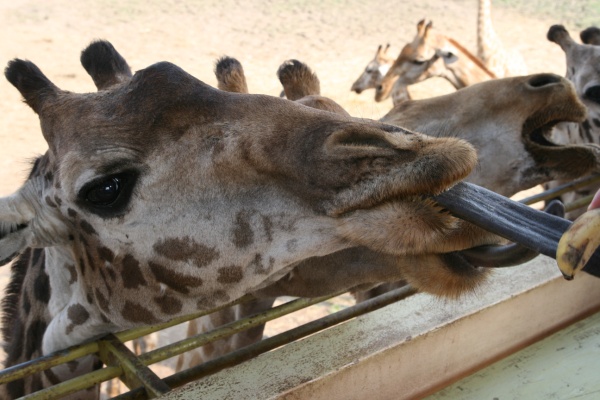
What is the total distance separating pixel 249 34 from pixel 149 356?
42.6 ft

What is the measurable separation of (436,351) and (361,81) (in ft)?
31.1

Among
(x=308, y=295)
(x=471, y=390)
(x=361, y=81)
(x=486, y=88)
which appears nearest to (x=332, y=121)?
(x=308, y=295)

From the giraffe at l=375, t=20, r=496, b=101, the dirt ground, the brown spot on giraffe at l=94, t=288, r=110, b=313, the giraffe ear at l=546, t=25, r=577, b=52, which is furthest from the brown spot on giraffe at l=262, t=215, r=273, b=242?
the dirt ground

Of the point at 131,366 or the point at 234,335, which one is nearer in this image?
the point at 131,366

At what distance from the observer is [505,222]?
5.33 ft

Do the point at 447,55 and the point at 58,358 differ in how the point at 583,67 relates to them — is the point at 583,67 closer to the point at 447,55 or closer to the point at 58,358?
the point at 58,358

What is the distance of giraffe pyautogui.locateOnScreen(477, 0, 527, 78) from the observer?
11.6 meters

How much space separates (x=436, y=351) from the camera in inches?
101

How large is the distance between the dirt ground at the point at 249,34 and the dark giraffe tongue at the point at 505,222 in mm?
9481

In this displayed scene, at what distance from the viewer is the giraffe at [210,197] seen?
1790 mm

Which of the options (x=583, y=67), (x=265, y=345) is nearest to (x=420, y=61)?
(x=583, y=67)

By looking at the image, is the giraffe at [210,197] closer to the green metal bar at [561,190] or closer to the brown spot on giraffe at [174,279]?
the brown spot on giraffe at [174,279]

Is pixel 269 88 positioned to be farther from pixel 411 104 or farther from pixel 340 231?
pixel 340 231

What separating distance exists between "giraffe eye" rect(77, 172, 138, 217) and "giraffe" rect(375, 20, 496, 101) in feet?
29.4
